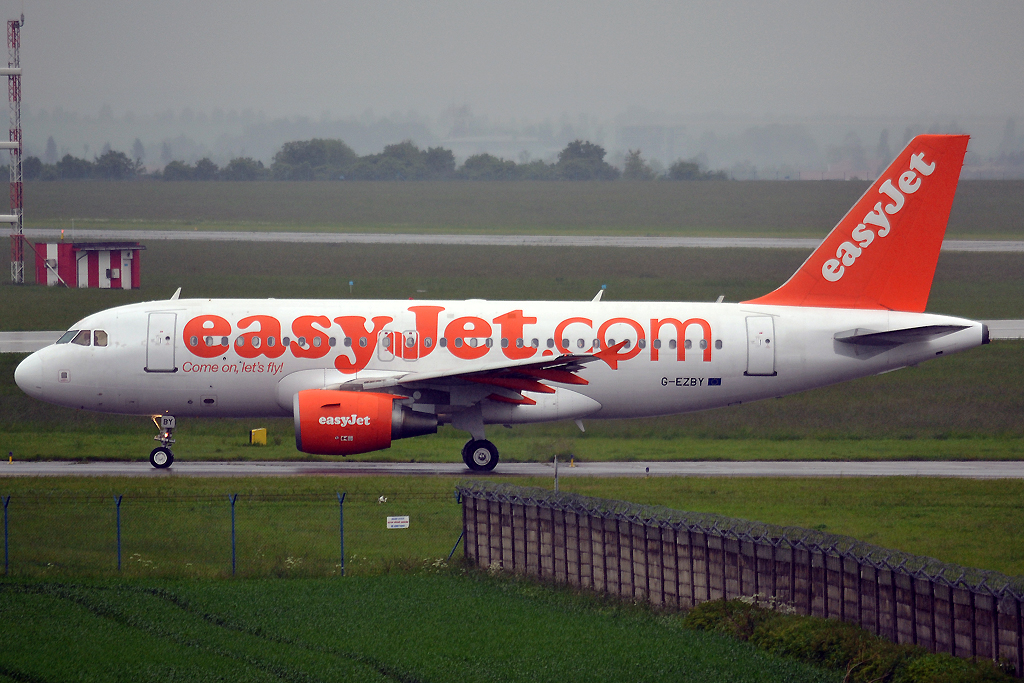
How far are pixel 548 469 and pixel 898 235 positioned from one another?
1206 centimetres

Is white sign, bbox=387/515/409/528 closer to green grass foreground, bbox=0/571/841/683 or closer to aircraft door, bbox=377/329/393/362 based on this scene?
green grass foreground, bbox=0/571/841/683

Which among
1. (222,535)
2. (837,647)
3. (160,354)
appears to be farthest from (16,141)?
(837,647)

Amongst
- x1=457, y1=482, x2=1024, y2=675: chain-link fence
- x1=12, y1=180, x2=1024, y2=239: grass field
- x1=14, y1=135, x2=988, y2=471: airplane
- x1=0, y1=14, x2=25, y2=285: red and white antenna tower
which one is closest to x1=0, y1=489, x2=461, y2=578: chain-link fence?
x1=457, y1=482, x2=1024, y2=675: chain-link fence

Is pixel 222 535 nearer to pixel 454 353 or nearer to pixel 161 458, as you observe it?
pixel 161 458

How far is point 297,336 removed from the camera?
32.8 meters

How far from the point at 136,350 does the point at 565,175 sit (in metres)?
165

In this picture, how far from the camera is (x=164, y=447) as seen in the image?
33062 millimetres

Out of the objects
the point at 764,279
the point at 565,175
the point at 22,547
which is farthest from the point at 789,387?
the point at 565,175

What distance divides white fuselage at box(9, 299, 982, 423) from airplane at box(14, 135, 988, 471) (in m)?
0.04

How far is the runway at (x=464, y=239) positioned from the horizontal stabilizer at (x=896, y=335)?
6562 centimetres

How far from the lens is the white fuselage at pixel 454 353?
3281cm

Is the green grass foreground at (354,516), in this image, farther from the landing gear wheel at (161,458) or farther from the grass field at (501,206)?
the grass field at (501,206)

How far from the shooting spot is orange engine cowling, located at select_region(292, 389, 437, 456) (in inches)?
1217

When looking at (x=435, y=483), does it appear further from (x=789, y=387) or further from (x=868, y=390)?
(x=868, y=390)
